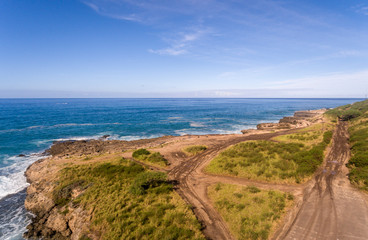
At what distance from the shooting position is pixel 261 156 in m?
32.4

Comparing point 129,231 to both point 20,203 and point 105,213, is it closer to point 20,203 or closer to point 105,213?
point 105,213

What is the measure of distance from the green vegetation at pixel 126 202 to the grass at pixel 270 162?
11114mm

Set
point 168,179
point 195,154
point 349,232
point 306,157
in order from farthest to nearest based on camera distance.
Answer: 1. point 195,154
2. point 306,157
3. point 168,179
4. point 349,232

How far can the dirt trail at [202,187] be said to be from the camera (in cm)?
1636

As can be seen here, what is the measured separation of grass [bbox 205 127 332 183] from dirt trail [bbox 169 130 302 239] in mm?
1660

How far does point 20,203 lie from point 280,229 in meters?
34.6

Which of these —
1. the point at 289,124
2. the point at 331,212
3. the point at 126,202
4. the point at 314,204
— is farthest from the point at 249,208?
the point at 289,124

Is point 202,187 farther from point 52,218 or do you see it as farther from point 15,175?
point 15,175

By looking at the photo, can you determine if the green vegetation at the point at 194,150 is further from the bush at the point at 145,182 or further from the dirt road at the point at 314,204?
the bush at the point at 145,182

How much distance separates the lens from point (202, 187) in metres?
23.7

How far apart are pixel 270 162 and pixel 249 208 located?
568 inches

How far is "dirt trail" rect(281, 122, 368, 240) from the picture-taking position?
14.6 metres

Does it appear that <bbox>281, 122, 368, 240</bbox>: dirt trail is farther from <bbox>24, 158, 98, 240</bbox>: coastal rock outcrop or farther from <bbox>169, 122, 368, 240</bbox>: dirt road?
<bbox>24, 158, 98, 240</bbox>: coastal rock outcrop

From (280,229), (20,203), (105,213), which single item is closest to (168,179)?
(105,213)
